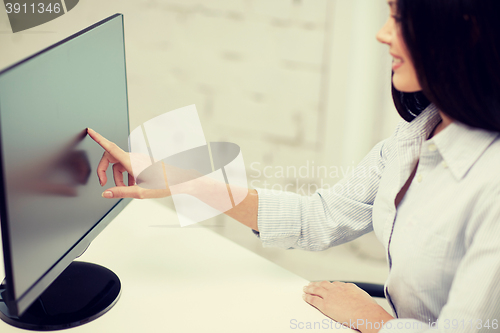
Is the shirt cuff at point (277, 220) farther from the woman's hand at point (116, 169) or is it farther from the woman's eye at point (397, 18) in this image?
the woman's eye at point (397, 18)

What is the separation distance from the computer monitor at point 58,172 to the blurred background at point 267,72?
545 mm

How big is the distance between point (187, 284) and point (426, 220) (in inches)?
18.0

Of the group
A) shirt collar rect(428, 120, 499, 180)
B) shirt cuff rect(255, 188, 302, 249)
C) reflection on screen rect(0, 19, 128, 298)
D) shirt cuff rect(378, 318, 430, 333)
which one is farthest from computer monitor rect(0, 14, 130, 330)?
shirt collar rect(428, 120, 499, 180)

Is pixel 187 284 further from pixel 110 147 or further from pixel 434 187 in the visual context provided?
pixel 434 187

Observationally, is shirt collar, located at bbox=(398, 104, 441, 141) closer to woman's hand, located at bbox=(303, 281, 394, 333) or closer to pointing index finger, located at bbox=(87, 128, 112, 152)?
woman's hand, located at bbox=(303, 281, 394, 333)

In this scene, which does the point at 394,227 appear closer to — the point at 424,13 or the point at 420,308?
the point at 420,308

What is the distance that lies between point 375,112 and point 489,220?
79 cm

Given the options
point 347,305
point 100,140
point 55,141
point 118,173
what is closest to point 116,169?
point 118,173

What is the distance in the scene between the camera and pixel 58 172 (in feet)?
2.12

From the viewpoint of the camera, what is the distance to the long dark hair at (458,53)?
57cm

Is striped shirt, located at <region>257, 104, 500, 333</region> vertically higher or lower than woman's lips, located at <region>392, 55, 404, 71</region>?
lower

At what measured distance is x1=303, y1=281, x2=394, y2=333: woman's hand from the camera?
2.45 ft

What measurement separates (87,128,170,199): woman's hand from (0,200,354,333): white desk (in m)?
0.16

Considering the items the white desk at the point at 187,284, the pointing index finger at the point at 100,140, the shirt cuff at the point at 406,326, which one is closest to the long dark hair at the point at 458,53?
the shirt cuff at the point at 406,326
